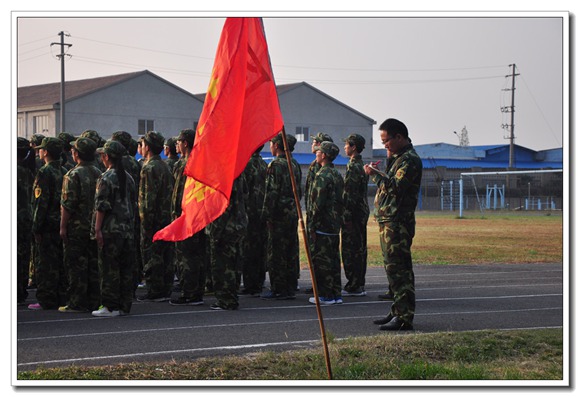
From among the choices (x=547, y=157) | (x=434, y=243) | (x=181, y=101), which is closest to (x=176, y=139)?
(x=434, y=243)

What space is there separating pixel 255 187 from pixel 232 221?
74.4 inches

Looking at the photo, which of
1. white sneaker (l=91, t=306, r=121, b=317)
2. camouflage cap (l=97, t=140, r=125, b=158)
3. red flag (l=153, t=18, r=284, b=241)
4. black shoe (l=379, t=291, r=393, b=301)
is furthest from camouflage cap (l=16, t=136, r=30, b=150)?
red flag (l=153, t=18, r=284, b=241)

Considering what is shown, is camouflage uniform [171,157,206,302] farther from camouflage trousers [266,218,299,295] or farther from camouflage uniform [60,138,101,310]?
camouflage uniform [60,138,101,310]

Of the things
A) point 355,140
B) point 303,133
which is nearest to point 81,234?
point 355,140

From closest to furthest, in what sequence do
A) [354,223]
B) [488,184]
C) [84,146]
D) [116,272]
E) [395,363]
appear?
[395,363]
[116,272]
[84,146]
[354,223]
[488,184]

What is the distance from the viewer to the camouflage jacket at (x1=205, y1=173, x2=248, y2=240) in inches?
457

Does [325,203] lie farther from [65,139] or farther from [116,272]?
[65,139]

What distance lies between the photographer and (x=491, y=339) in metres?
9.27

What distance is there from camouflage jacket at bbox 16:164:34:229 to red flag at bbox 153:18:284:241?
225 inches

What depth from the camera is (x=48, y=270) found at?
1186 centimetres

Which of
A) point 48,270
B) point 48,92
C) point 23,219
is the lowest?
point 48,270

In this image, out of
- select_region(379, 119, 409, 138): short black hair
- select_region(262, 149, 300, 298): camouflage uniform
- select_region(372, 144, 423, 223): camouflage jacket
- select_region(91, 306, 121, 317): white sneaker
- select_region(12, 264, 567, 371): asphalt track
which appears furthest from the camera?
select_region(262, 149, 300, 298): camouflage uniform

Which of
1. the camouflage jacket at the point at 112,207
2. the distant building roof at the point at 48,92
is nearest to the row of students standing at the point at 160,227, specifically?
the camouflage jacket at the point at 112,207

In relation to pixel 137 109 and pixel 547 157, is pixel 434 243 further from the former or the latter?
pixel 547 157
